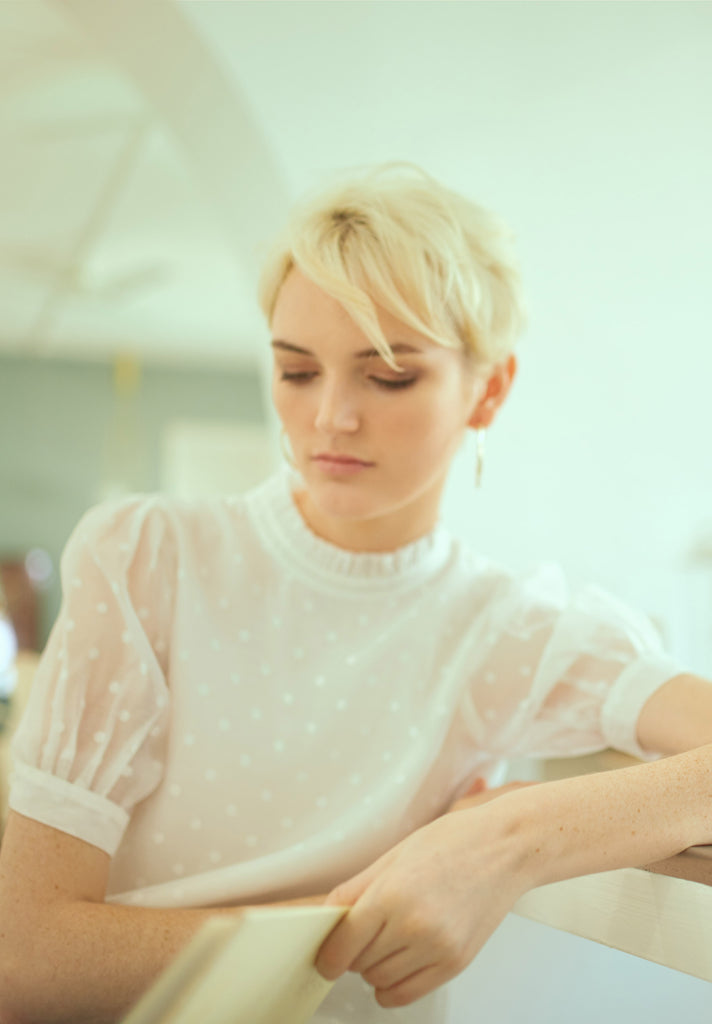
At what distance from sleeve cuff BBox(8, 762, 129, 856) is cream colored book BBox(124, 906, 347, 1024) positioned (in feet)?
0.72

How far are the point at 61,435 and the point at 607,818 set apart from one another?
20.4ft

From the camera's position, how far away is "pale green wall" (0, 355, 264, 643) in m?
6.27

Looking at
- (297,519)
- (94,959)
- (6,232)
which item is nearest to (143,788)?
(94,959)

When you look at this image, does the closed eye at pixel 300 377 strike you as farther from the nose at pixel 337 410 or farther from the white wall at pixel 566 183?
the white wall at pixel 566 183

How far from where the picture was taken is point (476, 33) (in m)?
1.50

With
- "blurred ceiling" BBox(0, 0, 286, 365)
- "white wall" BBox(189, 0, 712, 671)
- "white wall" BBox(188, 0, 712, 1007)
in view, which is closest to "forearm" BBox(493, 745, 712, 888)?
"blurred ceiling" BBox(0, 0, 286, 365)

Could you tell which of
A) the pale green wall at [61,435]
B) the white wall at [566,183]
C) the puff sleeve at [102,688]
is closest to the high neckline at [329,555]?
the puff sleeve at [102,688]

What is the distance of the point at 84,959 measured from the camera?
61 cm

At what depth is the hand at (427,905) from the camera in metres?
0.47

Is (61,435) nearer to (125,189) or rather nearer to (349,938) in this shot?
(125,189)

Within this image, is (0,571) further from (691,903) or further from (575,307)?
(691,903)

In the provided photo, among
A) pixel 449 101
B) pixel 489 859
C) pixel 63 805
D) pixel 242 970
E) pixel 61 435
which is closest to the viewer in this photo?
pixel 242 970

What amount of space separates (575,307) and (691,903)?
136 cm

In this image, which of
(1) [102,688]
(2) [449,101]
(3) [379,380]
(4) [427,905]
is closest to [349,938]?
(4) [427,905]
